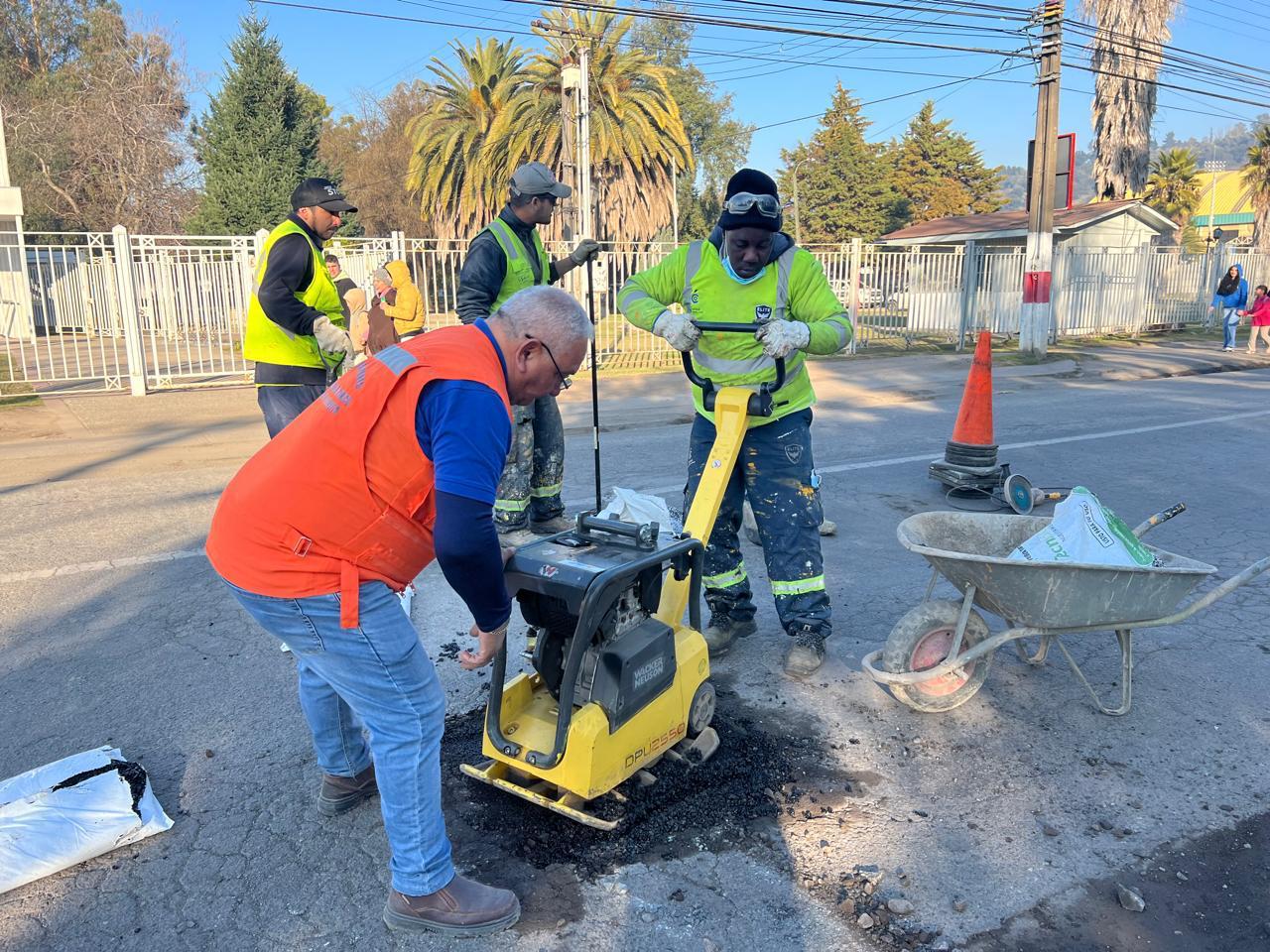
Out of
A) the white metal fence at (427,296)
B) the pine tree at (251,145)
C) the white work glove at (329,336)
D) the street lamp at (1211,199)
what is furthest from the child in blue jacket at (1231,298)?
the pine tree at (251,145)

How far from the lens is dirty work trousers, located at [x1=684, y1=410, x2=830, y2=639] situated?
404cm

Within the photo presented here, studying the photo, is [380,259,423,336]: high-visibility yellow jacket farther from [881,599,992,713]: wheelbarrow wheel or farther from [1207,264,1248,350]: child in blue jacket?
[1207,264,1248,350]: child in blue jacket

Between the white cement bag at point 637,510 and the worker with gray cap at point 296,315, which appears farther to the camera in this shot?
the white cement bag at point 637,510

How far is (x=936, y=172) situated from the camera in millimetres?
56219

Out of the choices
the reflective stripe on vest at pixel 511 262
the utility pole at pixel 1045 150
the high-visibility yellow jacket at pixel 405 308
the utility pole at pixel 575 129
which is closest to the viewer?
the reflective stripe on vest at pixel 511 262

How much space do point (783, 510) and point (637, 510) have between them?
1178mm

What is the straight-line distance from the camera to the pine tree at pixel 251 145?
30.6 m

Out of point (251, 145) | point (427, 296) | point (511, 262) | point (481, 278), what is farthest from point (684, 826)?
point (251, 145)

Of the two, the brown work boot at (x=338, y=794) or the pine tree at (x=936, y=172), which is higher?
the pine tree at (x=936, y=172)

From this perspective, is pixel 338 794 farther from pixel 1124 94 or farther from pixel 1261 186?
pixel 1261 186

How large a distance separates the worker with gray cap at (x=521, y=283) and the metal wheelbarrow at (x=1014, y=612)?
84.7 inches

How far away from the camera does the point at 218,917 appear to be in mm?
2559

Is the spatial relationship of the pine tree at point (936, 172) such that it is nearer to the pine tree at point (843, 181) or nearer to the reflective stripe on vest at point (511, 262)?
the pine tree at point (843, 181)

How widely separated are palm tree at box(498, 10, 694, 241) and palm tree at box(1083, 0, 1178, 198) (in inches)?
565
